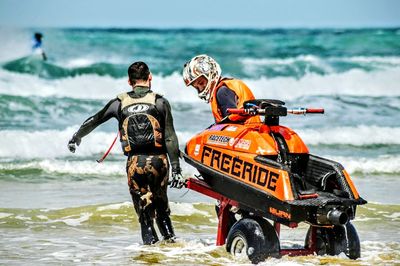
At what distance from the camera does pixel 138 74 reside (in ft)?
29.1

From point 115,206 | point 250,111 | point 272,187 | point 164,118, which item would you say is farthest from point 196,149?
point 115,206

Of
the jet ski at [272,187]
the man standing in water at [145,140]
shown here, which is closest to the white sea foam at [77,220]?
the man standing in water at [145,140]

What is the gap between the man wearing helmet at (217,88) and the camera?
332 inches

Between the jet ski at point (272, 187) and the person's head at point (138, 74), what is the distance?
0.82 m

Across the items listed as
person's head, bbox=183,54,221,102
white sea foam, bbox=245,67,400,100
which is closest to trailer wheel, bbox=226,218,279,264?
person's head, bbox=183,54,221,102

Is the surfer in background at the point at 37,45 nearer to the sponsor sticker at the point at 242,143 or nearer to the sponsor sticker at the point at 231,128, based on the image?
the sponsor sticker at the point at 231,128

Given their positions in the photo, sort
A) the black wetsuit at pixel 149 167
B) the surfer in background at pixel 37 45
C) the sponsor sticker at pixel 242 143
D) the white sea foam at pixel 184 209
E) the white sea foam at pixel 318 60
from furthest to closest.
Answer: the surfer in background at pixel 37 45 < the white sea foam at pixel 318 60 < the white sea foam at pixel 184 209 < the black wetsuit at pixel 149 167 < the sponsor sticker at pixel 242 143

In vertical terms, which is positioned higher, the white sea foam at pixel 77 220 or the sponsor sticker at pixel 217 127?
the sponsor sticker at pixel 217 127

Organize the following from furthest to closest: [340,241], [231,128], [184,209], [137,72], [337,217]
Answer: [184,209], [137,72], [231,128], [340,241], [337,217]

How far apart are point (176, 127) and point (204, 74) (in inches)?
530

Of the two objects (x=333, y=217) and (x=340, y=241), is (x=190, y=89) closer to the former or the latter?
(x=340, y=241)

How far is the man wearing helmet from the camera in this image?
8.44 m

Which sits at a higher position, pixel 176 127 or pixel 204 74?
pixel 204 74

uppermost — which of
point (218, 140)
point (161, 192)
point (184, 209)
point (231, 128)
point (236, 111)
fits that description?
point (236, 111)
